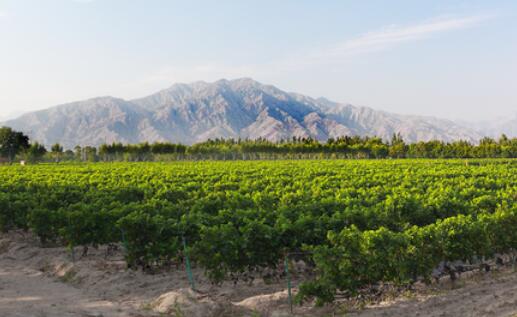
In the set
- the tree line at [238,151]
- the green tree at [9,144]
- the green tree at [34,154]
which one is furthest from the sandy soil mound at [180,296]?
the green tree at [9,144]

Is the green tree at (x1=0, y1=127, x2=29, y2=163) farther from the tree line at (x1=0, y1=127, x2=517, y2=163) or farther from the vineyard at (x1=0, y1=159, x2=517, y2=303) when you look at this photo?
the vineyard at (x1=0, y1=159, x2=517, y2=303)

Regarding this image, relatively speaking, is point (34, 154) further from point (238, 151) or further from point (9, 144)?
point (238, 151)

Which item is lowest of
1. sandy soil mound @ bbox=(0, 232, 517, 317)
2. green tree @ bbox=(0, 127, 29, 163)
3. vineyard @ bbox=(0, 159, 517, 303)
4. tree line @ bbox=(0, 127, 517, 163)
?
sandy soil mound @ bbox=(0, 232, 517, 317)

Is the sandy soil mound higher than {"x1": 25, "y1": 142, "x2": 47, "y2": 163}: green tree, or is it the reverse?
{"x1": 25, "y1": 142, "x2": 47, "y2": 163}: green tree

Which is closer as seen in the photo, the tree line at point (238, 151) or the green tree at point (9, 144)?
the green tree at point (9, 144)

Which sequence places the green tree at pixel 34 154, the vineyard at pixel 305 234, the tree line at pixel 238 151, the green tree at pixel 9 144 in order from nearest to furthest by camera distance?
the vineyard at pixel 305 234 < the green tree at pixel 34 154 < the green tree at pixel 9 144 < the tree line at pixel 238 151

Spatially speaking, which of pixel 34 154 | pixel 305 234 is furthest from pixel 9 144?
pixel 305 234

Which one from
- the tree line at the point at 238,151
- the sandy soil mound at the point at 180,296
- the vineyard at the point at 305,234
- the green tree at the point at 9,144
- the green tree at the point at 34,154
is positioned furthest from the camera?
the tree line at the point at 238,151

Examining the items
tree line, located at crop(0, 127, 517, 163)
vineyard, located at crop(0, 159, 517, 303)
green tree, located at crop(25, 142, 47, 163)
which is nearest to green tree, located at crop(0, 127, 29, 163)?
tree line, located at crop(0, 127, 517, 163)

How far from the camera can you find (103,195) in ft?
67.9

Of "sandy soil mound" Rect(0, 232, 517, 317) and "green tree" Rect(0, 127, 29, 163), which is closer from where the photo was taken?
"sandy soil mound" Rect(0, 232, 517, 317)

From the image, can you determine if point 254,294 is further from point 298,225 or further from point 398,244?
point 398,244

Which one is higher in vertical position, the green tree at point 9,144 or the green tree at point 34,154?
the green tree at point 9,144

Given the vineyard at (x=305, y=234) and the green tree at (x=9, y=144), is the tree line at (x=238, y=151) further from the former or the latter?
the vineyard at (x=305, y=234)
